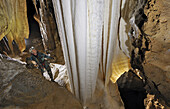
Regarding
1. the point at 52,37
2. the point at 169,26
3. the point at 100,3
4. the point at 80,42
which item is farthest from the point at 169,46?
the point at 52,37

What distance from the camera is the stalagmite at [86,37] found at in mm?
1228

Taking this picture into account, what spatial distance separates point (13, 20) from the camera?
263cm

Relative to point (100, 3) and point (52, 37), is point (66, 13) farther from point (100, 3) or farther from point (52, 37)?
point (52, 37)

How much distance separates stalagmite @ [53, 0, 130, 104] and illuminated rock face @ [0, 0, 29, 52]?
1547 mm

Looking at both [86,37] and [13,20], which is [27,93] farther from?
[13,20]

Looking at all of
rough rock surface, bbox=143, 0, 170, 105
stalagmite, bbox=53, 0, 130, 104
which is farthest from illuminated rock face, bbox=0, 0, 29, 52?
rough rock surface, bbox=143, 0, 170, 105

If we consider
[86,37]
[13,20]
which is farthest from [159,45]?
[13,20]

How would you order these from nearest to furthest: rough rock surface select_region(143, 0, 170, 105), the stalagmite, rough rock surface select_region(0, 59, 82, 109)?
rough rock surface select_region(0, 59, 82, 109) → rough rock surface select_region(143, 0, 170, 105) → the stalagmite

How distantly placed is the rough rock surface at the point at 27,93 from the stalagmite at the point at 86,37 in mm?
692

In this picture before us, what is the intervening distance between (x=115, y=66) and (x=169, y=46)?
0.98 meters

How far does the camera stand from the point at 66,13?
1235 mm

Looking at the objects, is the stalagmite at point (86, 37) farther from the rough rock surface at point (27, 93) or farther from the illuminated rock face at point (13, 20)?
the illuminated rock face at point (13, 20)

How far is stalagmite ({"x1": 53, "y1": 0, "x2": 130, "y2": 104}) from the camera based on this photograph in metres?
1.23

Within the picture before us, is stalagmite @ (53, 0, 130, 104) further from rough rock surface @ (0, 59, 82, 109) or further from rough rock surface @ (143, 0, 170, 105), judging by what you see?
rough rock surface @ (0, 59, 82, 109)
